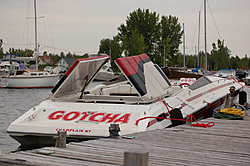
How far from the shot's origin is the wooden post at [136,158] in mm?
2504

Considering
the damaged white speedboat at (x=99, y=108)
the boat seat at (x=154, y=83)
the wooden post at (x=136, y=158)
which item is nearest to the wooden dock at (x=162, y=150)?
the wooden post at (x=136, y=158)

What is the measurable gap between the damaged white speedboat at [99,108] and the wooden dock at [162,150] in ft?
3.72

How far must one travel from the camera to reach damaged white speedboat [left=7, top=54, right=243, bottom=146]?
6273 mm

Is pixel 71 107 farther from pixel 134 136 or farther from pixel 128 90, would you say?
pixel 128 90

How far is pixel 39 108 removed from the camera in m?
7.15

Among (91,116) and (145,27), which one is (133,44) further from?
(91,116)

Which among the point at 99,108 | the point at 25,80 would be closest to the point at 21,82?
the point at 25,80

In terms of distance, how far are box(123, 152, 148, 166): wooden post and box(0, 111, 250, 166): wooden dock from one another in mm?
910

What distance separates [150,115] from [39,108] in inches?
107

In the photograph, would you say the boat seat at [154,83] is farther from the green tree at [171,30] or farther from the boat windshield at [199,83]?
the green tree at [171,30]

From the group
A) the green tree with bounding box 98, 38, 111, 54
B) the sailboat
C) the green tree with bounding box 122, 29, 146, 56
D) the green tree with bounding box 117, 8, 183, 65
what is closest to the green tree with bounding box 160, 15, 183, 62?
the green tree with bounding box 117, 8, 183, 65

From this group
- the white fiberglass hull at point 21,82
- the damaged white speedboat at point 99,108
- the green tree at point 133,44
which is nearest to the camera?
the damaged white speedboat at point 99,108

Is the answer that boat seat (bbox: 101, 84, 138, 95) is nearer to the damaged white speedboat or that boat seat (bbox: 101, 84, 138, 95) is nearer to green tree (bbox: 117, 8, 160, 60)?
the damaged white speedboat

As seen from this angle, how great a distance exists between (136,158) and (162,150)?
1.82 m
